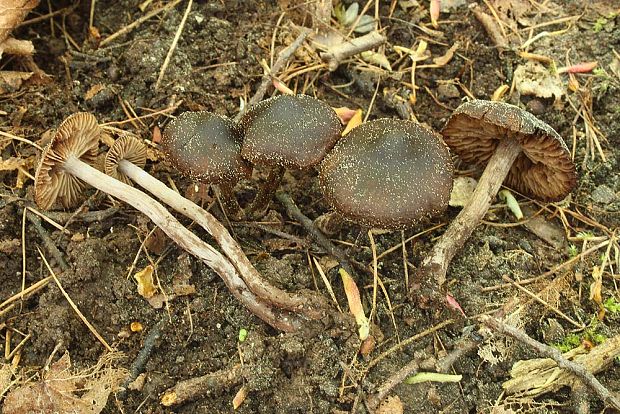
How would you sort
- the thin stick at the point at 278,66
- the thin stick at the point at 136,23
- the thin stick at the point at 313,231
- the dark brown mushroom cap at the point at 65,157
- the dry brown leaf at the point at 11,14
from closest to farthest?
the dark brown mushroom cap at the point at 65,157, the thin stick at the point at 313,231, the dry brown leaf at the point at 11,14, the thin stick at the point at 278,66, the thin stick at the point at 136,23

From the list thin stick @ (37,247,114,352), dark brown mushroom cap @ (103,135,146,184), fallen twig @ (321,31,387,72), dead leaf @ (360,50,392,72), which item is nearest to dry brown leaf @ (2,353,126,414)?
thin stick @ (37,247,114,352)

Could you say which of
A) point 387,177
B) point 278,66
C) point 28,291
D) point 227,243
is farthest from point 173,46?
point 387,177

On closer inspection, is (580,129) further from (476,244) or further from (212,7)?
(212,7)

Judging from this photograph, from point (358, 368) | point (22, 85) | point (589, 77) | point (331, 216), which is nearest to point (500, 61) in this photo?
point (589, 77)

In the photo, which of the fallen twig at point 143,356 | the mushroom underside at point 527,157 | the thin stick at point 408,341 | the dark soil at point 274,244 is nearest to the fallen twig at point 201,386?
the dark soil at point 274,244

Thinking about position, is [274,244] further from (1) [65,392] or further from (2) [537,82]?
(2) [537,82]

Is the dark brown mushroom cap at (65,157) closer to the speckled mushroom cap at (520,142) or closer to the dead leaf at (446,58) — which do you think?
the speckled mushroom cap at (520,142)
